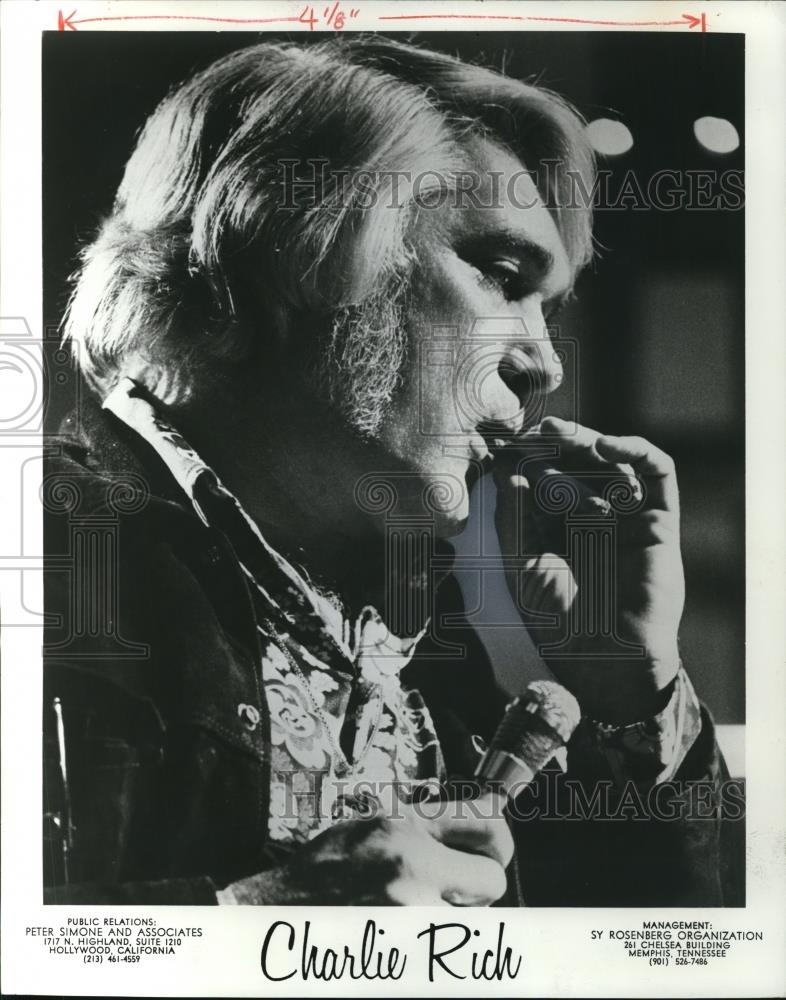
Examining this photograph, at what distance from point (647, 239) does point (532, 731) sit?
786mm

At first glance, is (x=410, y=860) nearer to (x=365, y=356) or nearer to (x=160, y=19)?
(x=365, y=356)

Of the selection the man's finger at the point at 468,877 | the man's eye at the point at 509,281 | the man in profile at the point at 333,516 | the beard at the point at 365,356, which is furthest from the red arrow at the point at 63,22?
the man's finger at the point at 468,877

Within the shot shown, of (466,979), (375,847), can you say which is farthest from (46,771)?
(466,979)

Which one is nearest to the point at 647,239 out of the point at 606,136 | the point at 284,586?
the point at 606,136

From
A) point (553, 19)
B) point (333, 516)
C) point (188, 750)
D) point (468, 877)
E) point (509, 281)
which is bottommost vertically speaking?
point (468, 877)

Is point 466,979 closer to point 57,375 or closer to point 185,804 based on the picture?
point 185,804

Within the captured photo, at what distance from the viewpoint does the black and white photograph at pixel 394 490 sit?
4.33 ft

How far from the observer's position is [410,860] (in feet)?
4.33

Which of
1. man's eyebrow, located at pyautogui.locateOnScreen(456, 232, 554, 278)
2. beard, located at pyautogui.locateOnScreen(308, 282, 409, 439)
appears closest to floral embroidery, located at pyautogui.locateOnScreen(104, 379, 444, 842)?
beard, located at pyautogui.locateOnScreen(308, 282, 409, 439)

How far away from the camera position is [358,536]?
1334mm

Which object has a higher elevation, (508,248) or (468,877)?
(508,248)

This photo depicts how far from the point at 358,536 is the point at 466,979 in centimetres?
70

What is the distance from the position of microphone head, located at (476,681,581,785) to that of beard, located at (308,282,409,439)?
0.48 metres

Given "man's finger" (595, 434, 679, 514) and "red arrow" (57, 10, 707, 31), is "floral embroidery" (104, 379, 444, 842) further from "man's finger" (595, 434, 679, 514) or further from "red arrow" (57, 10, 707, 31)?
"red arrow" (57, 10, 707, 31)
